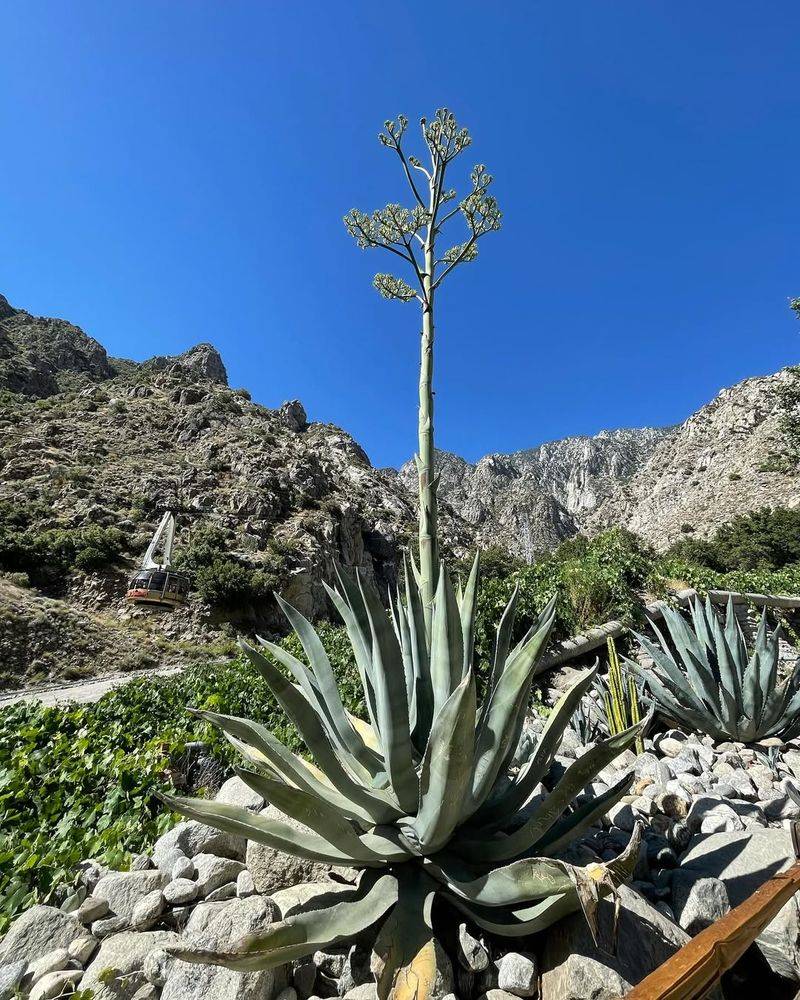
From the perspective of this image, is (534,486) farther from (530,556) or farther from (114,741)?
(114,741)

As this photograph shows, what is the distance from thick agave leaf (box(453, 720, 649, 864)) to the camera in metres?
1.38

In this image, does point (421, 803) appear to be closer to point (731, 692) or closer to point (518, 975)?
point (518, 975)

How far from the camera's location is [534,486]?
2945 inches

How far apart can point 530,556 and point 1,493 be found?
53.9m

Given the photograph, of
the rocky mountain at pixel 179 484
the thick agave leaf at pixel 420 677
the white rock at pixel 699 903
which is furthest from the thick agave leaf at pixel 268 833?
the rocky mountain at pixel 179 484

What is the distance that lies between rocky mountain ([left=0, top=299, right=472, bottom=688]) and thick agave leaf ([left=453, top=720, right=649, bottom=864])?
52.8 feet

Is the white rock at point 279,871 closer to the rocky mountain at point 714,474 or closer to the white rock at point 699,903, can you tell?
the white rock at point 699,903

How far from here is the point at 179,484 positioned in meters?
31.3

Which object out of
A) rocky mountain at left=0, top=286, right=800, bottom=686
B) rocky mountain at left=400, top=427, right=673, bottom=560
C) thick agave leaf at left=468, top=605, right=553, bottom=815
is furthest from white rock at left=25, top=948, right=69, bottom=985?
rocky mountain at left=400, top=427, right=673, bottom=560

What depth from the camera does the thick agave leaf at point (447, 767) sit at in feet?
4.19

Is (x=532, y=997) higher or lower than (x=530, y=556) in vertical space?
lower

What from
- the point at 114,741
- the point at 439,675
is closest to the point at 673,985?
the point at 439,675

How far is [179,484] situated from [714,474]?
137 ft

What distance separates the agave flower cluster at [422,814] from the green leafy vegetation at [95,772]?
38.5 inches
